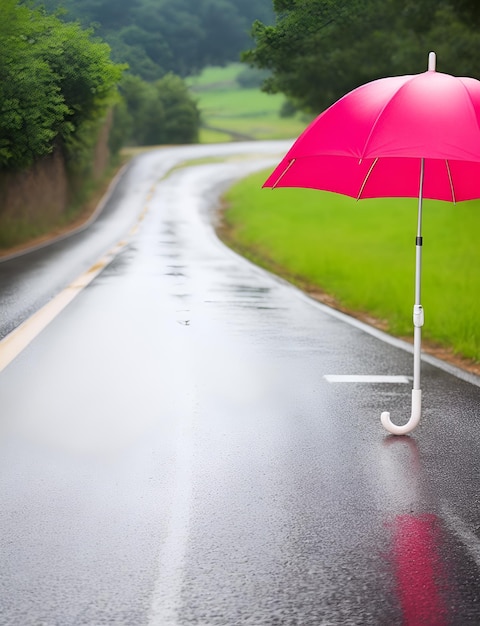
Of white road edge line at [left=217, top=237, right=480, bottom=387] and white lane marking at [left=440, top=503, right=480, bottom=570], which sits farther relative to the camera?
white road edge line at [left=217, top=237, right=480, bottom=387]

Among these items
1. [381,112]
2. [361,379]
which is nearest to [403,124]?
[381,112]

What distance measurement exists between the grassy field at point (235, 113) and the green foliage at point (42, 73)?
2703 inches

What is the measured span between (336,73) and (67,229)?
1024 centimetres

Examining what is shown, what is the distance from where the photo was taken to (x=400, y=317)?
43.1ft

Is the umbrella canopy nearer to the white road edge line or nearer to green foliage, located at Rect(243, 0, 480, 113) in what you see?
the white road edge line

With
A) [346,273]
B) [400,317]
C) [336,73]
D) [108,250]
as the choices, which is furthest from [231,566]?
[336,73]

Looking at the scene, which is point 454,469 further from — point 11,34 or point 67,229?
point 67,229

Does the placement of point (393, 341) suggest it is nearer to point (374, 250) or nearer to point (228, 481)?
point (228, 481)

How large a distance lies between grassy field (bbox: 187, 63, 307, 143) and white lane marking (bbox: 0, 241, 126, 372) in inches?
2620

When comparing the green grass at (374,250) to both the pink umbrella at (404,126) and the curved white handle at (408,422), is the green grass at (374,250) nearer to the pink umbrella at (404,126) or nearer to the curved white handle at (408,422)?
the curved white handle at (408,422)

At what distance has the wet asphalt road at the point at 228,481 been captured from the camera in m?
3.70

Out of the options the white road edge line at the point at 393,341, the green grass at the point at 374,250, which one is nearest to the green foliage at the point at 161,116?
the green grass at the point at 374,250

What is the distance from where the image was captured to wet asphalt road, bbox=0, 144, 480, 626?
3697 mm

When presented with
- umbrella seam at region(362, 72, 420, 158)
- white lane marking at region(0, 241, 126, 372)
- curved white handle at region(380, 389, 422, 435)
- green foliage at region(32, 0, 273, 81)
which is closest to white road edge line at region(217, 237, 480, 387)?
curved white handle at region(380, 389, 422, 435)
